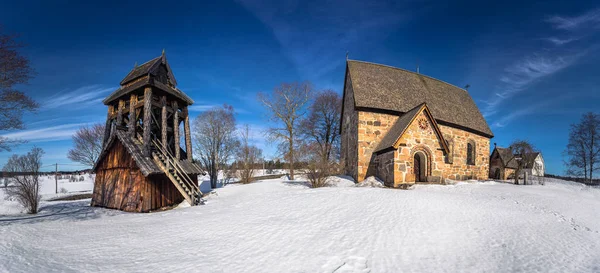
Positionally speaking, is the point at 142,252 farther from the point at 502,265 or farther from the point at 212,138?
the point at 212,138

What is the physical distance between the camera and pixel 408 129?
1356cm

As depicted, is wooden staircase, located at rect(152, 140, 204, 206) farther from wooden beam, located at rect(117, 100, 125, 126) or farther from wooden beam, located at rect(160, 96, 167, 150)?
wooden beam, located at rect(117, 100, 125, 126)

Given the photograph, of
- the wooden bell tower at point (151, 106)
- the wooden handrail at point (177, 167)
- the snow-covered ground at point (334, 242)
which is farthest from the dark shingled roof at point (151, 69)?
the snow-covered ground at point (334, 242)

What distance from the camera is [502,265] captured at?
3744 millimetres

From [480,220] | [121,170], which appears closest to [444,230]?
[480,220]

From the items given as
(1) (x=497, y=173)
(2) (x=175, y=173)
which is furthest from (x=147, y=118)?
(1) (x=497, y=173)

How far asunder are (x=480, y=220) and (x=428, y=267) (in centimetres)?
396

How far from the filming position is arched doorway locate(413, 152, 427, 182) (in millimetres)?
14117

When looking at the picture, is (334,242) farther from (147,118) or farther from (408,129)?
(147,118)

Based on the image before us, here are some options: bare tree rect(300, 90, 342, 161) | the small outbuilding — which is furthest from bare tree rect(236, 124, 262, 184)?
the small outbuilding

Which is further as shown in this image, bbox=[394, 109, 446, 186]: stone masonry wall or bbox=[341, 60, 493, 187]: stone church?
bbox=[341, 60, 493, 187]: stone church

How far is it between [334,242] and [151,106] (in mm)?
12610

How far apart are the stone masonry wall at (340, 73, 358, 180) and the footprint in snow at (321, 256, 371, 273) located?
42.9 feet

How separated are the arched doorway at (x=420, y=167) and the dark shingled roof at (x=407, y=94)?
14.3 ft
